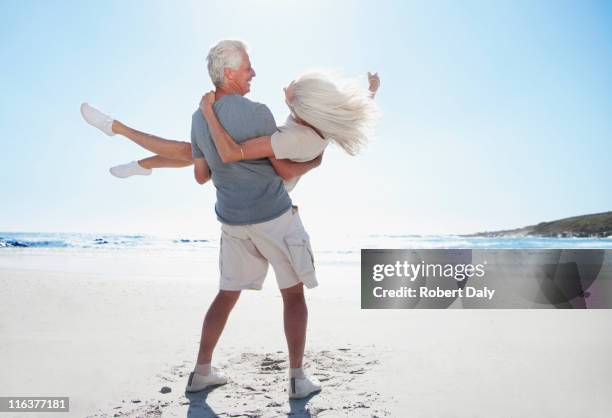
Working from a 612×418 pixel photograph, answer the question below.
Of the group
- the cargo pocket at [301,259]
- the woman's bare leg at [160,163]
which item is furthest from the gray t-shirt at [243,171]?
the woman's bare leg at [160,163]

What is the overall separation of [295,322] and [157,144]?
3.94 feet

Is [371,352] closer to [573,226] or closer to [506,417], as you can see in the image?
[506,417]

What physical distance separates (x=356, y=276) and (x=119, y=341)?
616cm

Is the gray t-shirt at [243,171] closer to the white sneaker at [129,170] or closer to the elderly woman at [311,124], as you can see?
the elderly woman at [311,124]

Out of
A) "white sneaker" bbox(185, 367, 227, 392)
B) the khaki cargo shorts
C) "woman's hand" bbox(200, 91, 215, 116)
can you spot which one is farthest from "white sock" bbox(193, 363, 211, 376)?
"woman's hand" bbox(200, 91, 215, 116)

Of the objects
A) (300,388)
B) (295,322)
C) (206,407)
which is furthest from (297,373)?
(206,407)

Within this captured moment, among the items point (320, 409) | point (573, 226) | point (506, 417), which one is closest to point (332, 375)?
point (320, 409)

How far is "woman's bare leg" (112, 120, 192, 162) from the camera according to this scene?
9.31 ft

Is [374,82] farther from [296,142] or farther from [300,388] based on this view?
[300,388]

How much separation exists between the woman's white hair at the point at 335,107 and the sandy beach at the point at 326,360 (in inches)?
52.5

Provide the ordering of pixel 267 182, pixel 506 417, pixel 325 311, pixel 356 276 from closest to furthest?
pixel 506 417 < pixel 267 182 < pixel 325 311 < pixel 356 276

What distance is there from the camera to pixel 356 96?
2.54 meters

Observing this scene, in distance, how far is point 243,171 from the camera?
2561 mm

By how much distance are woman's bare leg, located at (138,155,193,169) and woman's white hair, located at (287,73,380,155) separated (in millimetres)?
787
